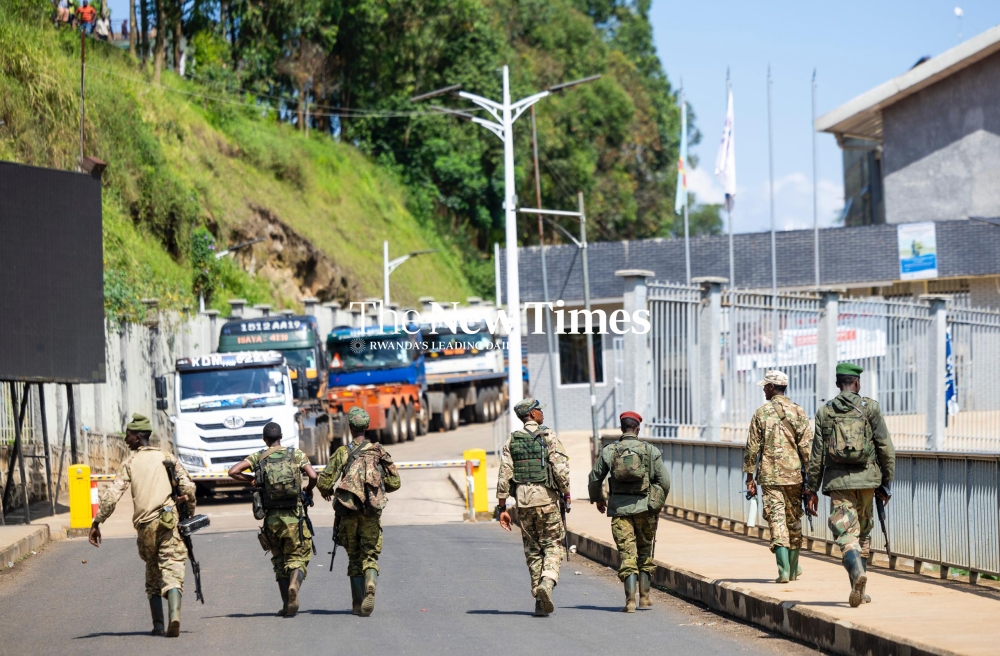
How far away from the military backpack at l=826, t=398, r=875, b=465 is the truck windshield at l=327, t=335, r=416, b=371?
25.7m

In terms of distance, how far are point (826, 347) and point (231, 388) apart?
1140 cm

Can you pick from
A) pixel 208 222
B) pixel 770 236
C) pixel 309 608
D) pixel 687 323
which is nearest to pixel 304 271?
pixel 208 222

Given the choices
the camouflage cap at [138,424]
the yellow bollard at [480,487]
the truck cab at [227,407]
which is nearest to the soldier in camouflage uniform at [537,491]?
the camouflage cap at [138,424]

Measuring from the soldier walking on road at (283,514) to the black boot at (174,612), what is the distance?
0.95 m

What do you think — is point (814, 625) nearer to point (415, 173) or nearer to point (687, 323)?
point (687, 323)

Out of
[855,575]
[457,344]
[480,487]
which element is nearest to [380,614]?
[855,575]

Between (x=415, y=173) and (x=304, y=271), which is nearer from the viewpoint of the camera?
(x=304, y=271)

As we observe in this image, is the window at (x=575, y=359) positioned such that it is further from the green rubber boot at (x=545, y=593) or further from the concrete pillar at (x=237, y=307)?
the green rubber boot at (x=545, y=593)

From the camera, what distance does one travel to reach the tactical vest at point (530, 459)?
10648 millimetres

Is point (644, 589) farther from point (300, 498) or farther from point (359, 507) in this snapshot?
point (300, 498)

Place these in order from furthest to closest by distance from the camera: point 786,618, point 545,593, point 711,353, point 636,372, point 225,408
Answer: point 225,408, point 636,372, point 711,353, point 545,593, point 786,618

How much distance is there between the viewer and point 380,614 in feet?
35.1

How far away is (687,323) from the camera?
16547mm

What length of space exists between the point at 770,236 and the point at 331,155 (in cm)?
3236
